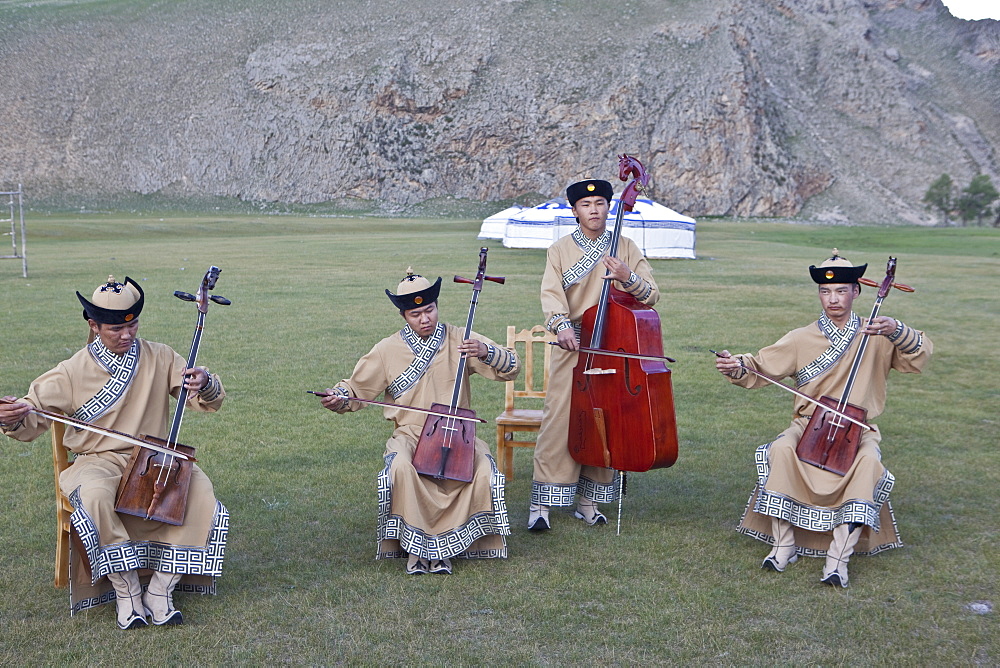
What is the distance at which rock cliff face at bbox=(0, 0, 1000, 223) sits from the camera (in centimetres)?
7750

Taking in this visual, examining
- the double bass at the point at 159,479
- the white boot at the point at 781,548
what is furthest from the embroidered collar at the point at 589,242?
the double bass at the point at 159,479

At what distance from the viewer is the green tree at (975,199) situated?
78688 millimetres

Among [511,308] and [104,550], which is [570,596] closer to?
[104,550]

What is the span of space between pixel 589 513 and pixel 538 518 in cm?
35

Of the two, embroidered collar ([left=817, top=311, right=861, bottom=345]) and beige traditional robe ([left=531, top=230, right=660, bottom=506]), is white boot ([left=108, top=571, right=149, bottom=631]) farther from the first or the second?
embroidered collar ([left=817, top=311, right=861, bottom=345])

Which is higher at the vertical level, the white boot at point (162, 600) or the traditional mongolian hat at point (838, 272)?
the traditional mongolian hat at point (838, 272)

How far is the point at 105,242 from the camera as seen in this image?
113 feet

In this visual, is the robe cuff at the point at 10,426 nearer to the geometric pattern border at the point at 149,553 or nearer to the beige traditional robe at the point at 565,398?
the geometric pattern border at the point at 149,553

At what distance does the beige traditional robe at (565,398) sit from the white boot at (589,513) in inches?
1.6

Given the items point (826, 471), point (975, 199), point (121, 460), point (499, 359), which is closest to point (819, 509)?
point (826, 471)

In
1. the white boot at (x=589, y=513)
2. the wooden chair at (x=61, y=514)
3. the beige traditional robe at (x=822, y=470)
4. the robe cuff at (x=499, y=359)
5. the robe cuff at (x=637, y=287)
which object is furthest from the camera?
the white boot at (x=589, y=513)

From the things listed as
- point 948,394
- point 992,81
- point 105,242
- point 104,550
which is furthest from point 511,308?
point 992,81

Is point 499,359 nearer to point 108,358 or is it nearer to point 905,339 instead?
point 108,358

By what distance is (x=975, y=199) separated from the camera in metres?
78.7
